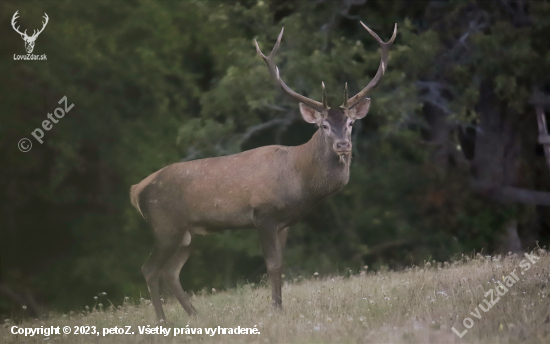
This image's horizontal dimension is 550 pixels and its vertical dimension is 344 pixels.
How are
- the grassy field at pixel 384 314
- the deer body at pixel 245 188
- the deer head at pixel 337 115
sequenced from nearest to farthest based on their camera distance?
1. the grassy field at pixel 384 314
2. the deer head at pixel 337 115
3. the deer body at pixel 245 188

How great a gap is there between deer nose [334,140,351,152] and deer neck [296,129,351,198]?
0.27 meters

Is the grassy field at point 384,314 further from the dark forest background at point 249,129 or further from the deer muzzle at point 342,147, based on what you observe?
the dark forest background at point 249,129

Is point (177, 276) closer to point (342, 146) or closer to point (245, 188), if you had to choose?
point (245, 188)

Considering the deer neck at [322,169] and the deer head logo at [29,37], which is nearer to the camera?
the deer neck at [322,169]

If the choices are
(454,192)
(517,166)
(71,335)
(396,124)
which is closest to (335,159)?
(71,335)

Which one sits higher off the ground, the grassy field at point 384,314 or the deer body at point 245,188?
the deer body at point 245,188

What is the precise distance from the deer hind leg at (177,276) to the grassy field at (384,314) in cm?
15

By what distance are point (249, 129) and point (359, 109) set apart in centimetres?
493

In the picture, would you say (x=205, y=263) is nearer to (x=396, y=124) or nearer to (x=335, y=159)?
(x=396, y=124)

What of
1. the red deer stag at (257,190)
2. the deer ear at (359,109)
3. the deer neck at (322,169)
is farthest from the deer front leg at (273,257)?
the deer ear at (359,109)

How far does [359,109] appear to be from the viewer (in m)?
7.47

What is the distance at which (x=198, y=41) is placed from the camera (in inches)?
587

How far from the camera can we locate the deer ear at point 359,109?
719cm

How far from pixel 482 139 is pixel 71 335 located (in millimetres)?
9601
